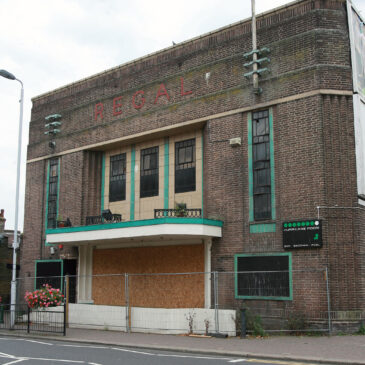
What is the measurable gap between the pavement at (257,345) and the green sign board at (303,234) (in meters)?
3.06

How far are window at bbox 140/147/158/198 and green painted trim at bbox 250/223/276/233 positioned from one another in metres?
5.56

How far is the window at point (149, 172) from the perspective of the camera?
2295cm

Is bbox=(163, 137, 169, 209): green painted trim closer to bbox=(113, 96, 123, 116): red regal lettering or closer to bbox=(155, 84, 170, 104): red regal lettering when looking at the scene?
bbox=(155, 84, 170, 104): red regal lettering

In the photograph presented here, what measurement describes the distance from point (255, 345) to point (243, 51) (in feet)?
37.1

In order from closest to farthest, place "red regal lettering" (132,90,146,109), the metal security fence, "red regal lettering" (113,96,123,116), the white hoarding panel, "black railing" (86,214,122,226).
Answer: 1. the metal security fence
2. the white hoarding panel
3. "black railing" (86,214,122,226)
4. "red regal lettering" (132,90,146,109)
5. "red regal lettering" (113,96,123,116)

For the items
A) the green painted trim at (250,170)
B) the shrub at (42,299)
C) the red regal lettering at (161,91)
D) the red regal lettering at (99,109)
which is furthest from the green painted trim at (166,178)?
the shrub at (42,299)

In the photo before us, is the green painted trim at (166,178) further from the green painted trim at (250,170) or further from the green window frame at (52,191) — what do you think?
the green window frame at (52,191)

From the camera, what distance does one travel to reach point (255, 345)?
1442cm

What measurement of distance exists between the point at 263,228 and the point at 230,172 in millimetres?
2629

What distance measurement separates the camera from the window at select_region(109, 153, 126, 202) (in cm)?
2428

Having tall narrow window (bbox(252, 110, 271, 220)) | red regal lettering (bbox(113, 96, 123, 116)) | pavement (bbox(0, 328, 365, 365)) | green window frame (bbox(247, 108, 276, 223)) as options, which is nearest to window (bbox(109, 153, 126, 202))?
red regal lettering (bbox(113, 96, 123, 116))

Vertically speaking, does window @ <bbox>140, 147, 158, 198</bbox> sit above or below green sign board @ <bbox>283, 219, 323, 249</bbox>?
above

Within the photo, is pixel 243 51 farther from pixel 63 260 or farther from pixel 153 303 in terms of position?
pixel 63 260

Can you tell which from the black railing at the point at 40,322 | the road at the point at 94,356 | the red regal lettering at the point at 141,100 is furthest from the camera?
the red regal lettering at the point at 141,100
